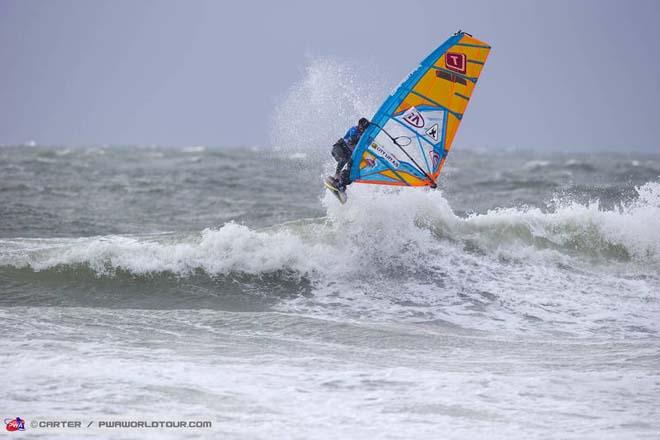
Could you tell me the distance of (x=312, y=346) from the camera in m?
6.93

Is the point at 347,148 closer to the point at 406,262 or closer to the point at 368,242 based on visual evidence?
the point at 368,242

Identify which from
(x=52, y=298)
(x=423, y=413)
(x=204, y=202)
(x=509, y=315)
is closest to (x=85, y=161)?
(x=204, y=202)

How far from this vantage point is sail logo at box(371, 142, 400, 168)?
9227mm

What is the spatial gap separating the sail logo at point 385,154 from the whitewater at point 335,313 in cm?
132

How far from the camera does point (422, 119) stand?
9.09 metres

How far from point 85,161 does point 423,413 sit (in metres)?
26.0

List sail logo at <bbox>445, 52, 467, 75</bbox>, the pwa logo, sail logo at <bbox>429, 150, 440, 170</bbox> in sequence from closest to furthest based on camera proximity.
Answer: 1. the pwa logo
2. sail logo at <bbox>445, 52, 467, 75</bbox>
3. sail logo at <bbox>429, 150, 440, 170</bbox>

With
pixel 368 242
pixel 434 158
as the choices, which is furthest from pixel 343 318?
pixel 434 158

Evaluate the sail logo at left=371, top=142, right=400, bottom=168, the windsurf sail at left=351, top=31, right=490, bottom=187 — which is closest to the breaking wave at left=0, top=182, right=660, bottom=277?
the windsurf sail at left=351, top=31, right=490, bottom=187

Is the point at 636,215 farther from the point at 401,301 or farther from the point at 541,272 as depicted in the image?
the point at 401,301

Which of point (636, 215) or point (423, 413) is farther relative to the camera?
point (636, 215)

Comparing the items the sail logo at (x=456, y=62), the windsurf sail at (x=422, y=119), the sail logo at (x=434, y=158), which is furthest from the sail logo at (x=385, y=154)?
the sail logo at (x=456, y=62)

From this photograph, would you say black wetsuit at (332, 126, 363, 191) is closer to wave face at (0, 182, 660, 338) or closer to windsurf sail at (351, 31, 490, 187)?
windsurf sail at (351, 31, 490, 187)

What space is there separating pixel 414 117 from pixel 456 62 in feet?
2.64
